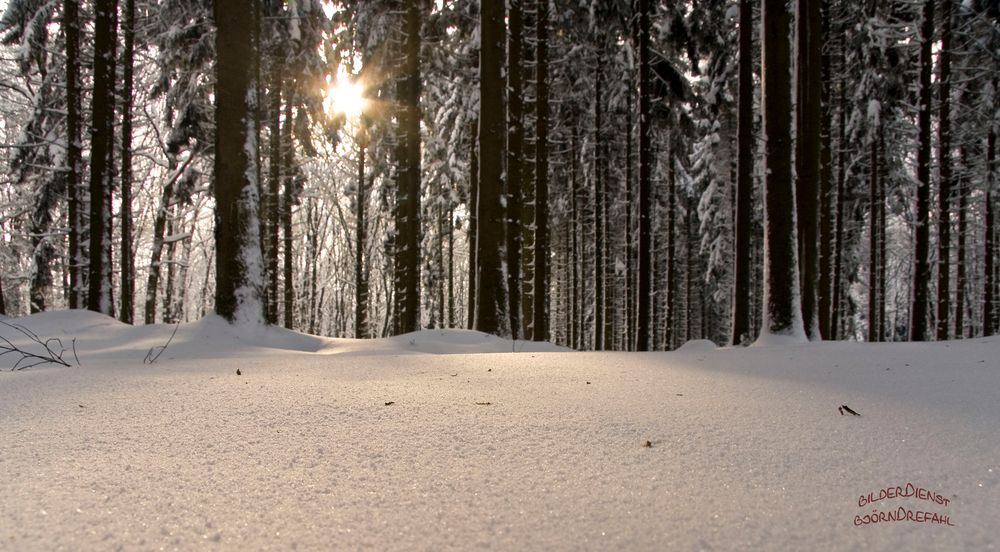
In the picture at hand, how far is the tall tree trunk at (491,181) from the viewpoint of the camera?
29.4 ft

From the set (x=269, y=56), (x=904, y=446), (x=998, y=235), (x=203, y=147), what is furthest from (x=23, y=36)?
(x=998, y=235)

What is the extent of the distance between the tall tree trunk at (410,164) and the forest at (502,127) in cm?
5

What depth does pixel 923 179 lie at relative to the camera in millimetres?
11961

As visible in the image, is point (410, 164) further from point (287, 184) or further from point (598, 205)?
point (598, 205)

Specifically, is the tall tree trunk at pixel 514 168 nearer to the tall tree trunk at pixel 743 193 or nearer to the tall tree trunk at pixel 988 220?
the tall tree trunk at pixel 743 193

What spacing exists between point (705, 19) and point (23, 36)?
1816cm

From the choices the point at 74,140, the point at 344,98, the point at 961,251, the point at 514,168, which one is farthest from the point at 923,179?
the point at 74,140

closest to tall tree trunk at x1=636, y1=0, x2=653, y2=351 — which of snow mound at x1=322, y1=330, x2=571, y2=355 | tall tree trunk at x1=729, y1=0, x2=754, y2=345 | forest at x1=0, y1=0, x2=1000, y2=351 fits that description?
forest at x1=0, y1=0, x2=1000, y2=351

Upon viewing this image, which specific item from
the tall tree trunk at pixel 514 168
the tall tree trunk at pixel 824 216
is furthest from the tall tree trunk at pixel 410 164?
the tall tree trunk at pixel 824 216

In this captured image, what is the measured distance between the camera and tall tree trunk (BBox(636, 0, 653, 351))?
11.0 meters

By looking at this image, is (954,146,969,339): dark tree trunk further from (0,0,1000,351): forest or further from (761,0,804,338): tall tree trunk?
(761,0,804,338): tall tree trunk

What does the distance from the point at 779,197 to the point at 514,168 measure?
477 centimetres

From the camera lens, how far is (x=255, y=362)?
4492 mm

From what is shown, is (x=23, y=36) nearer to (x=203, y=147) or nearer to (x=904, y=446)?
(x=203, y=147)
